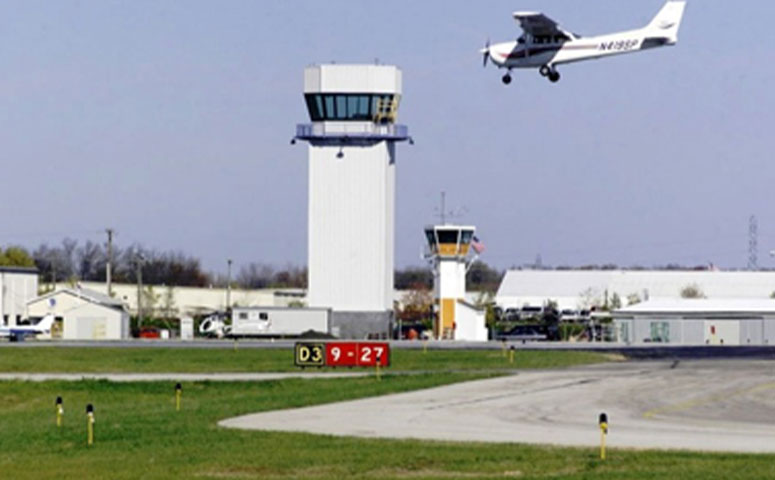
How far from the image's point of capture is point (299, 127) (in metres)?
129

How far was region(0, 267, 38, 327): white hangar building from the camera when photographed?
14677 cm

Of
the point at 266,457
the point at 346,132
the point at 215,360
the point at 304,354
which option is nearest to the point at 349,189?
the point at 346,132

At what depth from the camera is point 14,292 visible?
490ft

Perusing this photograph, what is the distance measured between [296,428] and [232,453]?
664 cm

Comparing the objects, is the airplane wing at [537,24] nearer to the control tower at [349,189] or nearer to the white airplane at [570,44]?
the white airplane at [570,44]

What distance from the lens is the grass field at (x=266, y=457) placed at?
33.4 meters

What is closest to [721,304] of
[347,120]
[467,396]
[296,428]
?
[347,120]

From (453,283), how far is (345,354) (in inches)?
2318

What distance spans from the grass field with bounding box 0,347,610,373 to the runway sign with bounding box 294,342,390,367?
1683mm

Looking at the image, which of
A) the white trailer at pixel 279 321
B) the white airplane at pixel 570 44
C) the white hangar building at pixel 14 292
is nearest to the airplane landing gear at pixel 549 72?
the white airplane at pixel 570 44

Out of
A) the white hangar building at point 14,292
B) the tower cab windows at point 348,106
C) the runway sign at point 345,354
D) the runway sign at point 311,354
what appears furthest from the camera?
the white hangar building at point 14,292

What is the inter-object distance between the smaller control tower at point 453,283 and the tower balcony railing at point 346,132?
13.0 m

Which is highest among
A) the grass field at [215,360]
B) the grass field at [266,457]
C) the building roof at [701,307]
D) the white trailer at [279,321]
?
the building roof at [701,307]

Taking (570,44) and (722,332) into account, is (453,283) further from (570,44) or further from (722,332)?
(570,44)
